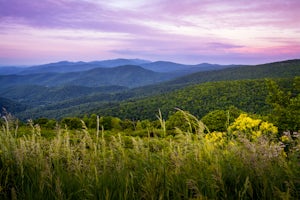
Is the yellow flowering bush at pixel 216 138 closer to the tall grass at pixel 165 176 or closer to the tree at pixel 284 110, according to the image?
the tall grass at pixel 165 176

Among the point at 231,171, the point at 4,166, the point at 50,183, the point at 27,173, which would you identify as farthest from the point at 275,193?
the point at 4,166

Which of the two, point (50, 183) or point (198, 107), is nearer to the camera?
point (50, 183)

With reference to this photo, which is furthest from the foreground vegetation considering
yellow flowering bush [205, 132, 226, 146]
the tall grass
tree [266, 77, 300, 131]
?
tree [266, 77, 300, 131]

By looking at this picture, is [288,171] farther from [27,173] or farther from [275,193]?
[27,173]

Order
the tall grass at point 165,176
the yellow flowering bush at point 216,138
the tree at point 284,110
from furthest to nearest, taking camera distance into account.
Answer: the tree at point 284,110
the yellow flowering bush at point 216,138
the tall grass at point 165,176

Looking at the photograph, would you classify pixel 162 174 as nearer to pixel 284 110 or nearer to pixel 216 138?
pixel 216 138

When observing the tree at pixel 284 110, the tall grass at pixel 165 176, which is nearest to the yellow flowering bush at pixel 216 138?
the tall grass at pixel 165 176

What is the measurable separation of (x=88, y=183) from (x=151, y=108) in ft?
291

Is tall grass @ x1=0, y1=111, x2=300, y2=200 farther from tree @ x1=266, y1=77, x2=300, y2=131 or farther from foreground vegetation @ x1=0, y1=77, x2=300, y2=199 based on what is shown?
tree @ x1=266, y1=77, x2=300, y2=131

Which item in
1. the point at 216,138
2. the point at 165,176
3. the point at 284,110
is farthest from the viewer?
the point at 284,110

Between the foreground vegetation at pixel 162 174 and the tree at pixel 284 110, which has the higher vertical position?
the foreground vegetation at pixel 162 174

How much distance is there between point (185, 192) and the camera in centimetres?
221

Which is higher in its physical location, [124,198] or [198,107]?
[124,198]

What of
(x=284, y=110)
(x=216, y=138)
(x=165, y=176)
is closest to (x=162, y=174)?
(x=165, y=176)
